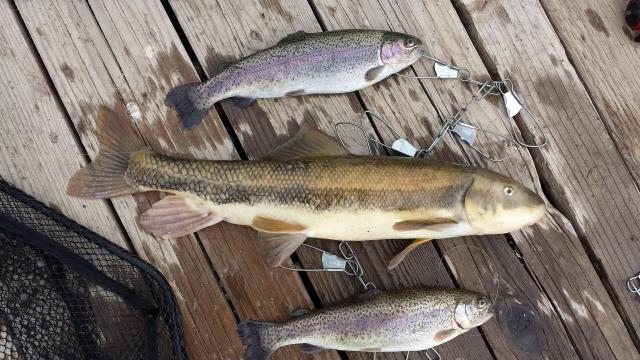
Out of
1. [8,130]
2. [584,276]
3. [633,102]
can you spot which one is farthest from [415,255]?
[8,130]

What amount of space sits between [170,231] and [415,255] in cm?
156

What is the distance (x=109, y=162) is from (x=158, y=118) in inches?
16.9

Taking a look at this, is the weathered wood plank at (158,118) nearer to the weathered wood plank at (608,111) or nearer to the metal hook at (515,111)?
the metal hook at (515,111)

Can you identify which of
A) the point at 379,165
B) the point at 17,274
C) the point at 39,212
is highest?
the point at 39,212

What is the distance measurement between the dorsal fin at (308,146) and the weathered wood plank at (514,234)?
0.47 metres

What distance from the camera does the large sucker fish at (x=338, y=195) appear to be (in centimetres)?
279

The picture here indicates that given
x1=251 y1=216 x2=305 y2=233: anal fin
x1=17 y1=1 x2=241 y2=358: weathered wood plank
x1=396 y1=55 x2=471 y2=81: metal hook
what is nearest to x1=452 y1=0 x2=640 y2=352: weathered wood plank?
x1=396 y1=55 x2=471 y2=81: metal hook

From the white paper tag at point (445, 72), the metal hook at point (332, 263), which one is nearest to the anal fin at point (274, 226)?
the metal hook at point (332, 263)

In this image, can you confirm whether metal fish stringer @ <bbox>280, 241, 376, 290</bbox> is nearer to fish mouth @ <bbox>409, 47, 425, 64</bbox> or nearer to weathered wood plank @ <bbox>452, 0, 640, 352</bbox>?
fish mouth @ <bbox>409, 47, 425, 64</bbox>

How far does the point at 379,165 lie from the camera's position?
2820 millimetres

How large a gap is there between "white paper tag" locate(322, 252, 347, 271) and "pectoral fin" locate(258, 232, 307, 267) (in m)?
0.26

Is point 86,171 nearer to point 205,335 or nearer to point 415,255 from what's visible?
point 205,335

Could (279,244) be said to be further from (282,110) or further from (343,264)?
(282,110)

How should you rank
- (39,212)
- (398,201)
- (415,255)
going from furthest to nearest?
(415,255), (39,212), (398,201)
